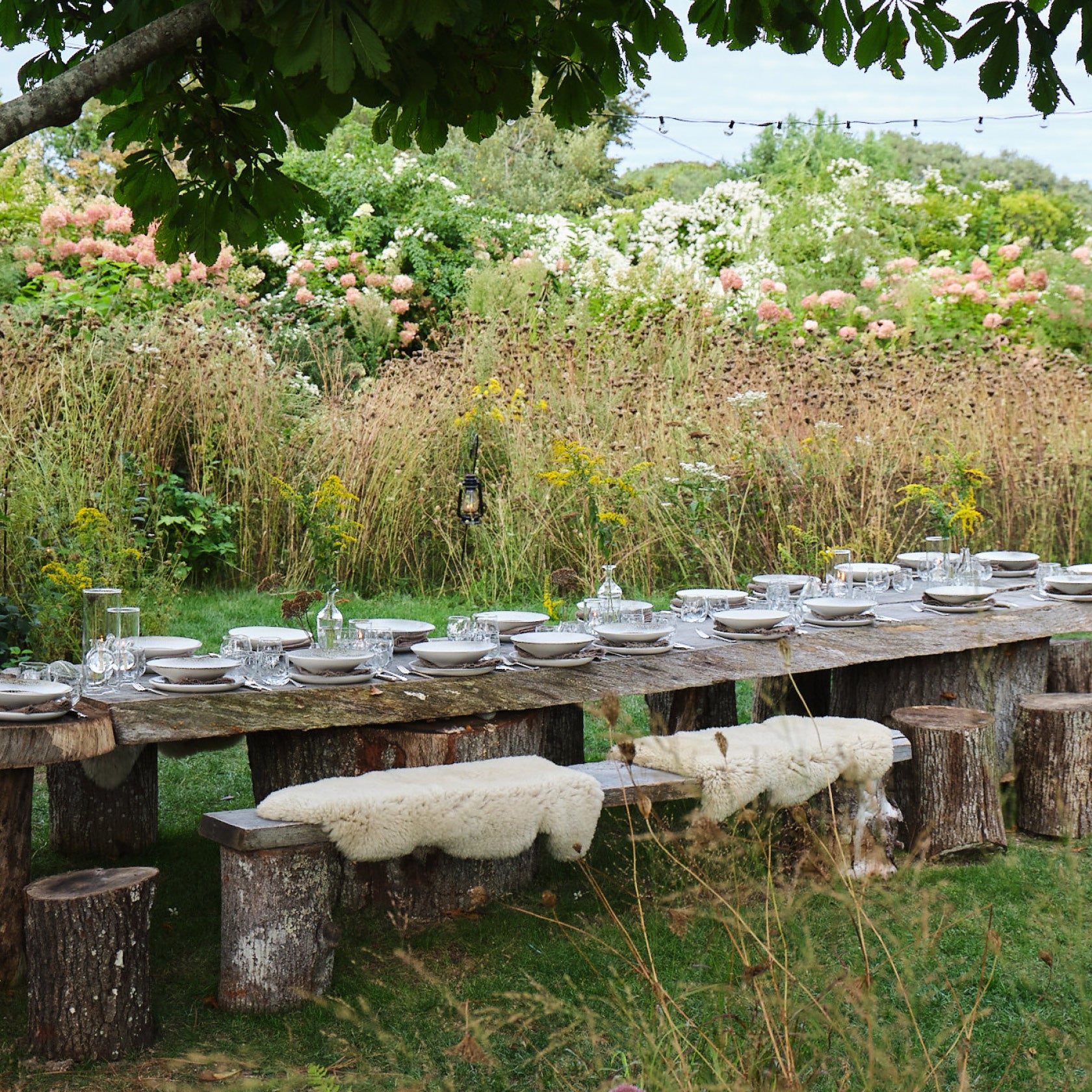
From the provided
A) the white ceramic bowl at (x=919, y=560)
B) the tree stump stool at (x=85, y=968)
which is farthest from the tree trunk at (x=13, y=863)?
the white ceramic bowl at (x=919, y=560)

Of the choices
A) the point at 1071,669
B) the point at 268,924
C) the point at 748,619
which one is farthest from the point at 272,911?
the point at 1071,669

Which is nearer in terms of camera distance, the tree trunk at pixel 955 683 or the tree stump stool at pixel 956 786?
the tree stump stool at pixel 956 786

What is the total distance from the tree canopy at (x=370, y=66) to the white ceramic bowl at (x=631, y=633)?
52.9 inches

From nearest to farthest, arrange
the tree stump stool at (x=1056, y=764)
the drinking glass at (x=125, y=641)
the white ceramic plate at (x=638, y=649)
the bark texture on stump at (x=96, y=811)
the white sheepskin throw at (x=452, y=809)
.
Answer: the white sheepskin throw at (x=452, y=809) → the drinking glass at (x=125, y=641) → the white ceramic plate at (x=638, y=649) → the bark texture on stump at (x=96, y=811) → the tree stump stool at (x=1056, y=764)

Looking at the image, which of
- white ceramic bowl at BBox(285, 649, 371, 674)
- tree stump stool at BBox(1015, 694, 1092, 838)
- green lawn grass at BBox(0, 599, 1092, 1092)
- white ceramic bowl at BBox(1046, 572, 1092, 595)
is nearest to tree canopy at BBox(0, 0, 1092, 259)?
white ceramic bowl at BBox(285, 649, 371, 674)

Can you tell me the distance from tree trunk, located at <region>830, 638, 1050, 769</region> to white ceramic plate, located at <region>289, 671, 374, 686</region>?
74.2 inches

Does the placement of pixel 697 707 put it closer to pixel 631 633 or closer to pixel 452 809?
pixel 631 633

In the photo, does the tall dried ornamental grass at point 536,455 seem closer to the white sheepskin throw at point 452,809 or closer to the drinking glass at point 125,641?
the drinking glass at point 125,641

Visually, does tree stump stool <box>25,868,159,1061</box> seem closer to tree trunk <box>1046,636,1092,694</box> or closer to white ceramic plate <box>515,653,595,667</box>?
white ceramic plate <box>515,653,595,667</box>

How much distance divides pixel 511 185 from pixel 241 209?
17.8 m

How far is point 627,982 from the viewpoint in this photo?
2795 mm

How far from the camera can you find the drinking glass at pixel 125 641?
10.1 feet

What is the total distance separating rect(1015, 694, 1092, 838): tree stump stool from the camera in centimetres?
398

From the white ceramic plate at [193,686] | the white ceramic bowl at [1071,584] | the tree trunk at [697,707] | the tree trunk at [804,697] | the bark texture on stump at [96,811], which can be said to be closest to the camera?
the white ceramic plate at [193,686]
